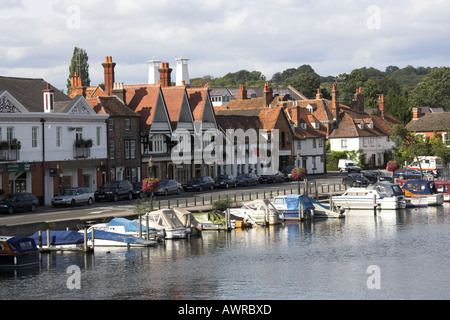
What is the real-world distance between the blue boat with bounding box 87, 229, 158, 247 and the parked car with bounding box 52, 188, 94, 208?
47.5 ft

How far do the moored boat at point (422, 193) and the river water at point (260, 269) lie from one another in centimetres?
1838

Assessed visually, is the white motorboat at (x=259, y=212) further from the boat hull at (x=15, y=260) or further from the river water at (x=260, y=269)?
the boat hull at (x=15, y=260)

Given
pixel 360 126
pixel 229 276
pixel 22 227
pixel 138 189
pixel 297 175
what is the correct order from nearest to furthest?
1. pixel 229 276
2. pixel 22 227
3. pixel 138 189
4. pixel 297 175
5. pixel 360 126

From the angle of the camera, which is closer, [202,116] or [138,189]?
[138,189]

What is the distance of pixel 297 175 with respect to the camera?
84.7m

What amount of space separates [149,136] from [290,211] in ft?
79.8

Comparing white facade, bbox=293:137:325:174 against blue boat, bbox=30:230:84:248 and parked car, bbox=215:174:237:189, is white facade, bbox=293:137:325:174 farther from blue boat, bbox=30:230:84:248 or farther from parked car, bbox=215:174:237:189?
blue boat, bbox=30:230:84:248

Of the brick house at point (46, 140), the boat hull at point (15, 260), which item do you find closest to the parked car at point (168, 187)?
the brick house at point (46, 140)

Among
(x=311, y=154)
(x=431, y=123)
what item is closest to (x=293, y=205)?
(x=311, y=154)

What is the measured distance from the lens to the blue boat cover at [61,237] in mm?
52250

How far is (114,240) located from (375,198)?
33171mm
